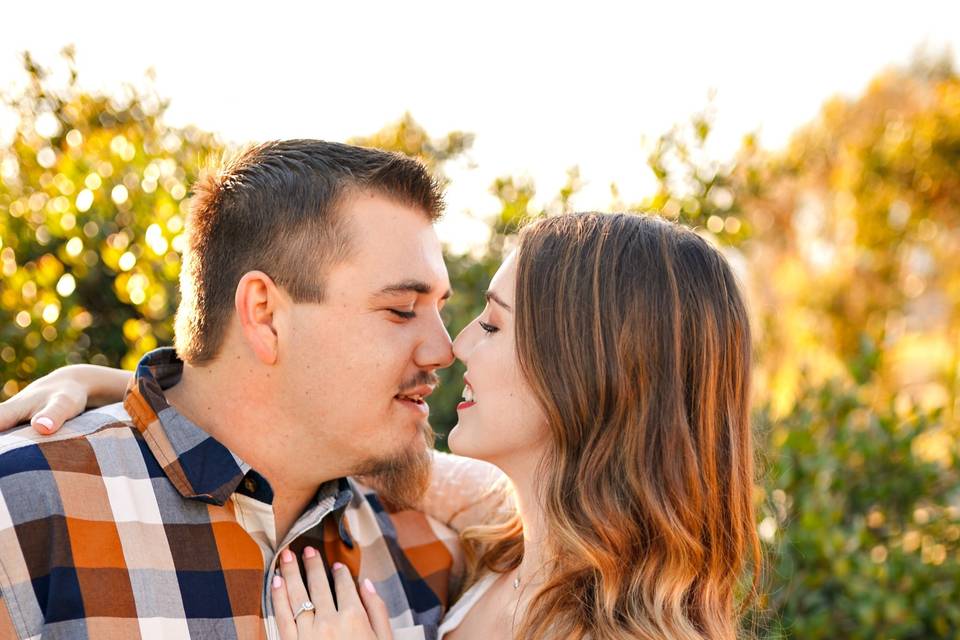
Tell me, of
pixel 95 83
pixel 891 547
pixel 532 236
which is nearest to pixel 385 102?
pixel 95 83

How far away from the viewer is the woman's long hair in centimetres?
234

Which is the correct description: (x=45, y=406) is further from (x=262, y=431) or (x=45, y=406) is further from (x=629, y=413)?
(x=629, y=413)

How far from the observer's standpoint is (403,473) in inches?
103

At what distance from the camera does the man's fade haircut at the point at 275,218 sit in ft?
7.92

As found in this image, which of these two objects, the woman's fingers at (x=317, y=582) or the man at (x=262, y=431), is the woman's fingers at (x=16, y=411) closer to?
the man at (x=262, y=431)

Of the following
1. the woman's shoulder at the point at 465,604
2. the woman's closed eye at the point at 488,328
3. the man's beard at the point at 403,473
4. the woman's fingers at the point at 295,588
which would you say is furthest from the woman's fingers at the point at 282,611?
the woman's closed eye at the point at 488,328

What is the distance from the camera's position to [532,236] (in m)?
2.51

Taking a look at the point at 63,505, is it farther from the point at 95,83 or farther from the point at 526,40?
the point at 526,40

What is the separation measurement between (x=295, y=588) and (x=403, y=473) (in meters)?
0.46

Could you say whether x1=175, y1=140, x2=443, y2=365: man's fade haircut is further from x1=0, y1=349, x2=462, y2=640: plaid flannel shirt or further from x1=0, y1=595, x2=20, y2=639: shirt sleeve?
x1=0, y1=595, x2=20, y2=639: shirt sleeve

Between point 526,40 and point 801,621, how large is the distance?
5702 millimetres

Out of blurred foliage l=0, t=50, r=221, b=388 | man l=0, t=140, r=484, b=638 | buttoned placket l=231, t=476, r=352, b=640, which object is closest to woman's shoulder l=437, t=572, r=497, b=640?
man l=0, t=140, r=484, b=638

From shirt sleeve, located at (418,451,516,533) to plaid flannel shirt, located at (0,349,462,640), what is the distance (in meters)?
0.39

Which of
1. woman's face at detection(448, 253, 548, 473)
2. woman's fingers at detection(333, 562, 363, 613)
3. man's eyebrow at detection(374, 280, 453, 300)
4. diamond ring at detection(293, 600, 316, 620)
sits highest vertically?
man's eyebrow at detection(374, 280, 453, 300)
